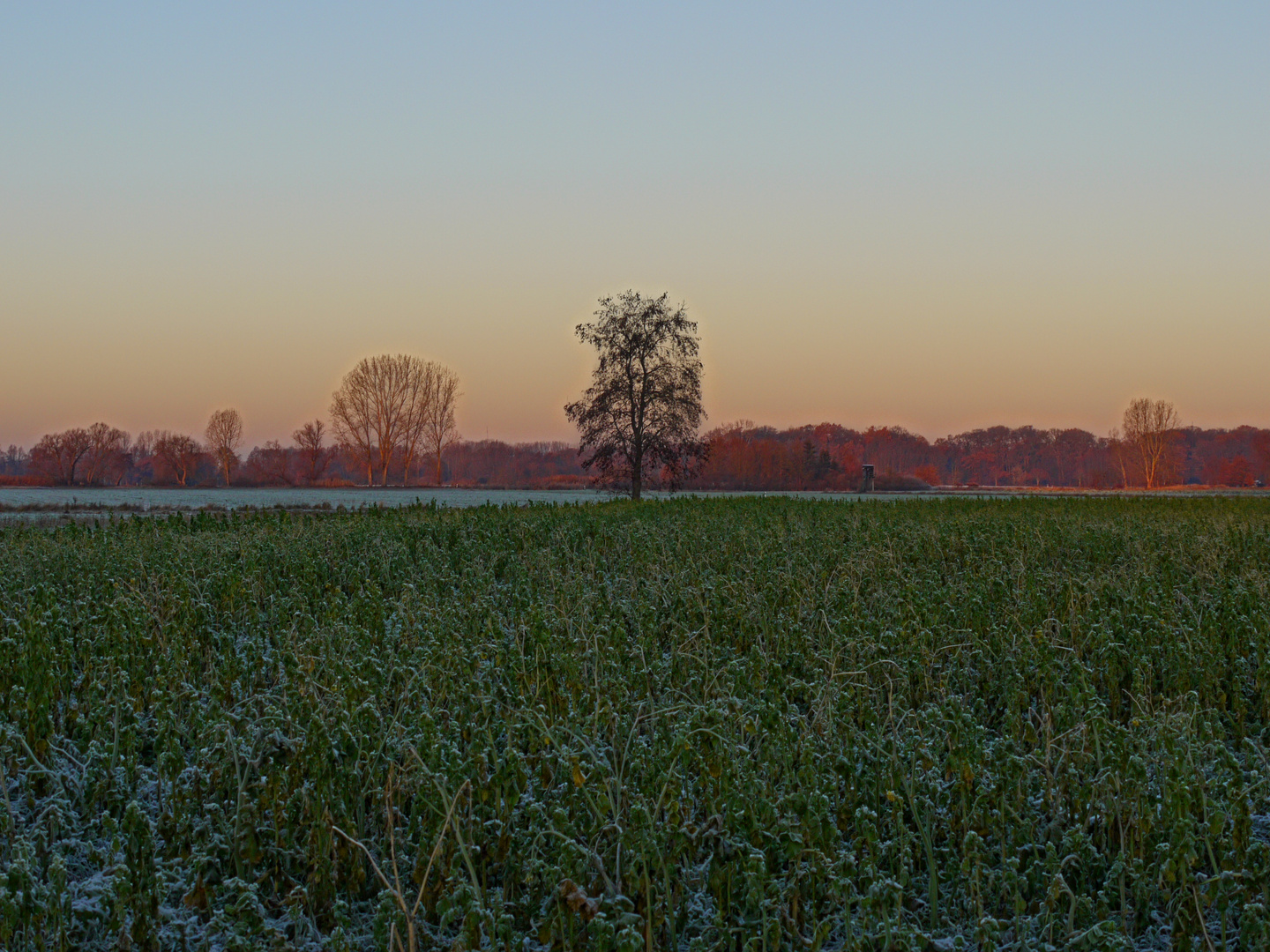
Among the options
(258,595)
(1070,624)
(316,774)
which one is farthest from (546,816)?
(258,595)

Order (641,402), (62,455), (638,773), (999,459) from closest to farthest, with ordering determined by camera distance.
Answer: (638,773) < (641,402) < (62,455) < (999,459)

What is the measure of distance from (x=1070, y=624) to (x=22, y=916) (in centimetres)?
649

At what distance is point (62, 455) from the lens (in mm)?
78438

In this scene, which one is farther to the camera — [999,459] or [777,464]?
[999,459]

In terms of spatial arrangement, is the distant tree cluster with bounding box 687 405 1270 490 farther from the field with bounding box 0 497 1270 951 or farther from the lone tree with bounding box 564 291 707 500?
the field with bounding box 0 497 1270 951

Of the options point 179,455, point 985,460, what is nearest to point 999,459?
point 985,460

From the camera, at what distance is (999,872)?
3227mm

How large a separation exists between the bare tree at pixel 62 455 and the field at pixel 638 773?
85.0m

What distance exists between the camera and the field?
3020 mm

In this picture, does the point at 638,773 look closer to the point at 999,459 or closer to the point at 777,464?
the point at 777,464

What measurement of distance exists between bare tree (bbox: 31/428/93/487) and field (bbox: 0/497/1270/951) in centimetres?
8499

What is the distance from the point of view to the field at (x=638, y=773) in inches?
119

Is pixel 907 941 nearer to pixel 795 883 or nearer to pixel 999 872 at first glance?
pixel 795 883

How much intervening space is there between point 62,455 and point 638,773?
9126 cm
